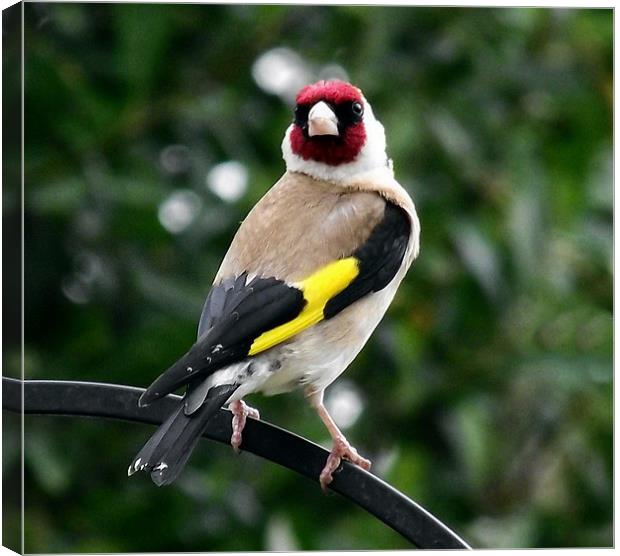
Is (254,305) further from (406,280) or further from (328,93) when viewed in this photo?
(406,280)

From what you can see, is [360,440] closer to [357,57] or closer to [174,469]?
[357,57]

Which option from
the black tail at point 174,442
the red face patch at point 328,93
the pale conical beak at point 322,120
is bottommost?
the black tail at point 174,442

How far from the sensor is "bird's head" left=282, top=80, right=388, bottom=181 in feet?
9.77

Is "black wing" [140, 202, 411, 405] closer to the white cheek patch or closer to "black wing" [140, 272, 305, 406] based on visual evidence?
"black wing" [140, 272, 305, 406]

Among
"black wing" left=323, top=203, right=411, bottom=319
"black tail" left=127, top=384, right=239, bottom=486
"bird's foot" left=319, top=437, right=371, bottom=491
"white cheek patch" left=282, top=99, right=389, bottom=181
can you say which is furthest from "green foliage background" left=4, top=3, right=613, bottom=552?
"black tail" left=127, top=384, right=239, bottom=486

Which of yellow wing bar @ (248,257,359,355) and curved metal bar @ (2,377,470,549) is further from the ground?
yellow wing bar @ (248,257,359,355)

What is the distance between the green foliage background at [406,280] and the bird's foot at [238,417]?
709 millimetres

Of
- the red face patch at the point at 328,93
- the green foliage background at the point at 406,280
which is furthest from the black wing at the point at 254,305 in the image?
the green foliage background at the point at 406,280

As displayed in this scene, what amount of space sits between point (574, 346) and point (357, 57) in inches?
36.4

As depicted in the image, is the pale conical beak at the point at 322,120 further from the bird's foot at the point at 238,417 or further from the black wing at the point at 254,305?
the bird's foot at the point at 238,417

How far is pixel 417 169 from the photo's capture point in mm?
3889

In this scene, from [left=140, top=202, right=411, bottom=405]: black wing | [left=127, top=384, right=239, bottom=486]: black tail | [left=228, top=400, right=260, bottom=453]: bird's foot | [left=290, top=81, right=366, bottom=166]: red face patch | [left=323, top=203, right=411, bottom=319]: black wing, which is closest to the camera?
[left=127, top=384, right=239, bottom=486]: black tail

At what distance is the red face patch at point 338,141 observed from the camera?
9.93 ft

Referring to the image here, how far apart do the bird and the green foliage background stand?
1.93ft
